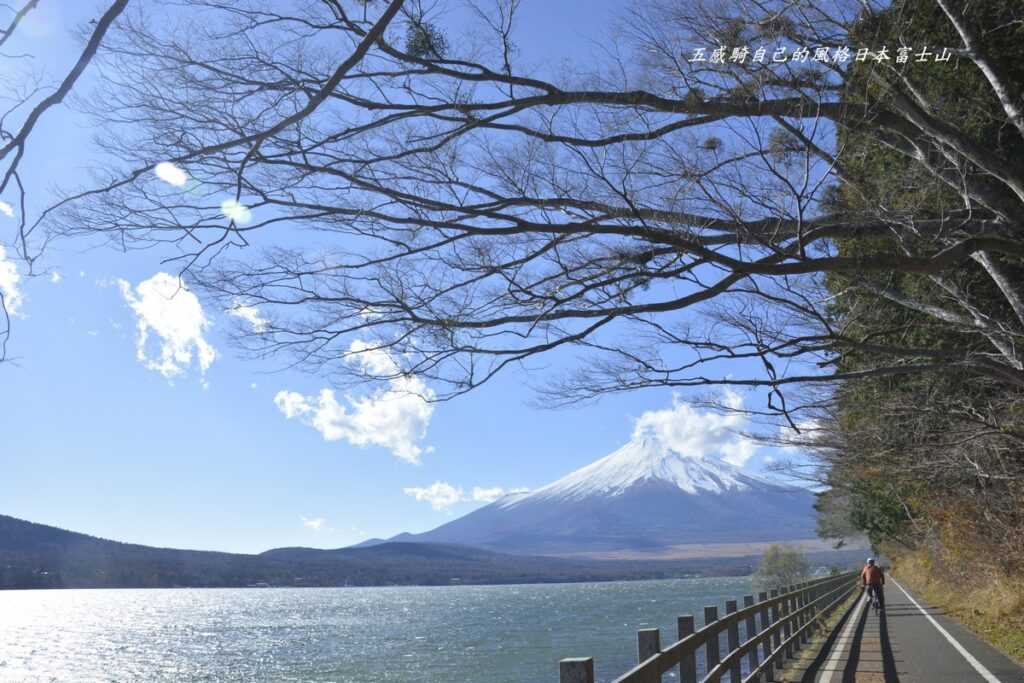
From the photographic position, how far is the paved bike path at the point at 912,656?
1105 centimetres

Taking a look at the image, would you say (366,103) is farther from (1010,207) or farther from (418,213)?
(1010,207)

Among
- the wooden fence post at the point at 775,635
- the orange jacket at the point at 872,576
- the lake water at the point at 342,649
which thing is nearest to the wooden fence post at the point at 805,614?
the wooden fence post at the point at 775,635

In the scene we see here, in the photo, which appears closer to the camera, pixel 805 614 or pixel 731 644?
pixel 731 644

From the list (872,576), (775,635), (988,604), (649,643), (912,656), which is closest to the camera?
(649,643)

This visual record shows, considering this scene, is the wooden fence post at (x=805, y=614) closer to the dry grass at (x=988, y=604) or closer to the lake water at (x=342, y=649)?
the dry grass at (x=988, y=604)

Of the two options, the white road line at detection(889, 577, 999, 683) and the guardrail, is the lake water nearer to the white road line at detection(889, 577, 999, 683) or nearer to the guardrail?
the white road line at detection(889, 577, 999, 683)

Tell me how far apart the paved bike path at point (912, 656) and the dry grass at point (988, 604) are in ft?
0.94

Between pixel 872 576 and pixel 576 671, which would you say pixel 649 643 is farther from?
pixel 872 576

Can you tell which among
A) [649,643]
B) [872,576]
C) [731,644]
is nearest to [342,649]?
[872,576]

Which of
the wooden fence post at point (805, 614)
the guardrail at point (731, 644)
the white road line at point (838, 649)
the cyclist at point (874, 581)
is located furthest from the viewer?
the cyclist at point (874, 581)

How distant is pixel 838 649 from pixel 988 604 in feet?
20.7

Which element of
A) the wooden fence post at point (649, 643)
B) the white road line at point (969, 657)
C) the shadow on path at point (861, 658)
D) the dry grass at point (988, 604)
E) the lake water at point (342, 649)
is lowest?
the lake water at point (342, 649)

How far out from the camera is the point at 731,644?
9.98 meters

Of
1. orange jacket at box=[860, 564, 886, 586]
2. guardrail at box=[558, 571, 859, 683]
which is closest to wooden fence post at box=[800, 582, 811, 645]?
guardrail at box=[558, 571, 859, 683]
